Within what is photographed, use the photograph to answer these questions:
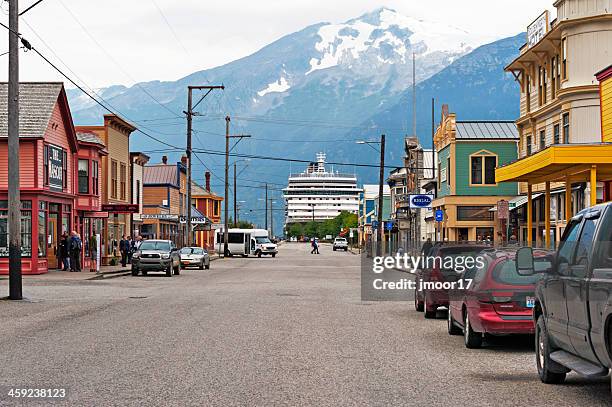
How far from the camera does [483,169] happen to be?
60.9m

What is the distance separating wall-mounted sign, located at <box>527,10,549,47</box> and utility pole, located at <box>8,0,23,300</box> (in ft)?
81.3

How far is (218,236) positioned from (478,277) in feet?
251

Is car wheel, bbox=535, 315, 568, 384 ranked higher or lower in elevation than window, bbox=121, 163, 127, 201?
lower

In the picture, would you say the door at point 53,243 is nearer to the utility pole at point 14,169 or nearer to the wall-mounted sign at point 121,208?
the wall-mounted sign at point 121,208

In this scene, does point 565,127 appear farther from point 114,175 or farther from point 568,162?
point 114,175

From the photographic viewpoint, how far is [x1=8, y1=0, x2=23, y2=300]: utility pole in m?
23.7

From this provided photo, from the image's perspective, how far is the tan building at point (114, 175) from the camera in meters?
55.8

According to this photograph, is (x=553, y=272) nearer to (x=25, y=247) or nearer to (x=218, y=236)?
(x=25, y=247)

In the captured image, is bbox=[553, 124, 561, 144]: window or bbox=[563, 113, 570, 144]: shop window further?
bbox=[553, 124, 561, 144]: window

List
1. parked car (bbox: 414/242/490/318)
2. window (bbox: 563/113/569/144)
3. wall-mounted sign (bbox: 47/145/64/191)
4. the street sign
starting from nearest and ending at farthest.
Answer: parked car (bbox: 414/242/490/318) → the street sign → window (bbox: 563/113/569/144) → wall-mounted sign (bbox: 47/145/64/191)

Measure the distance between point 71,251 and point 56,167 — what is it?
3.78m

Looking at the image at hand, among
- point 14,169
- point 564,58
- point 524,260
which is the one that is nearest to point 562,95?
point 564,58

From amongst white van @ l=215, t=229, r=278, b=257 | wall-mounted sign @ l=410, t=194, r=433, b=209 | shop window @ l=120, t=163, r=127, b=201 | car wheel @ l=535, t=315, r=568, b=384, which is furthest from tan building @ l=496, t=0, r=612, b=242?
white van @ l=215, t=229, r=278, b=257

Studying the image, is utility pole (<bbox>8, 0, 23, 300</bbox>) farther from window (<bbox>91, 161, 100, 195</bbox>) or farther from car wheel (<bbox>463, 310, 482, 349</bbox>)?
window (<bbox>91, 161, 100, 195</bbox>)
